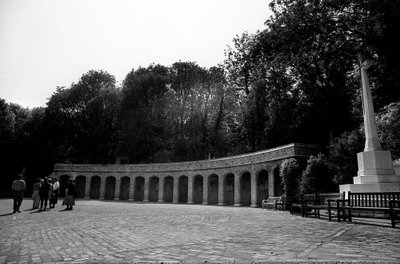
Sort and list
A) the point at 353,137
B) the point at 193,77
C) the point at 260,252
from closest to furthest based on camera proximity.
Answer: the point at 260,252
the point at 353,137
the point at 193,77

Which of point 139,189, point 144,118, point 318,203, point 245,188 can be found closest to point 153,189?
point 139,189

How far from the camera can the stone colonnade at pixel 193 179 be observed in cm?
2436

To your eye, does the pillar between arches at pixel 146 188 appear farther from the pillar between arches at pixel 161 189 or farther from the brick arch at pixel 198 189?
the brick arch at pixel 198 189

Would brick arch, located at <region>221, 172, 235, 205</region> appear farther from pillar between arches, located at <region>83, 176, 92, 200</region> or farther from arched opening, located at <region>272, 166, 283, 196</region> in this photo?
pillar between arches, located at <region>83, 176, 92, 200</region>

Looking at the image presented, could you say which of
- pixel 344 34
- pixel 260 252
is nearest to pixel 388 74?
pixel 344 34

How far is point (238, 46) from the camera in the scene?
113 ft

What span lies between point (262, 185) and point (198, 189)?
32.0 feet

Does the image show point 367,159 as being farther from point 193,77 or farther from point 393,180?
point 193,77

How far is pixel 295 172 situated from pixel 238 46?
63.0 feet

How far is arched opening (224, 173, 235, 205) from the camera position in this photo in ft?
99.9

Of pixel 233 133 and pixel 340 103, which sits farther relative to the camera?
pixel 233 133

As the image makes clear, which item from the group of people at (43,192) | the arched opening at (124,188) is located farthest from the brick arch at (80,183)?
the group of people at (43,192)

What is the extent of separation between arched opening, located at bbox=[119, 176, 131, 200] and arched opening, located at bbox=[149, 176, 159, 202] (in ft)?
14.5

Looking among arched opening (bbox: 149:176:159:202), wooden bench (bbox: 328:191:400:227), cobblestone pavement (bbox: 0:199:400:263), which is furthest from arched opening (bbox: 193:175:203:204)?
cobblestone pavement (bbox: 0:199:400:263)
